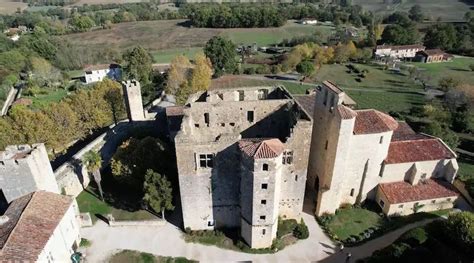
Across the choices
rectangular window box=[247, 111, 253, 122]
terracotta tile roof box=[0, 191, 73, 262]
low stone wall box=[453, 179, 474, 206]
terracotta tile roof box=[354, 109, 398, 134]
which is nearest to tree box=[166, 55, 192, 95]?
rectangular window box=[247, 111, 253, 122]

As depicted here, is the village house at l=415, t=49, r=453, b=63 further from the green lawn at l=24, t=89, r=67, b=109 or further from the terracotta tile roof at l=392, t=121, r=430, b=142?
the green lawn at l=24, t=89, r=67, b=109

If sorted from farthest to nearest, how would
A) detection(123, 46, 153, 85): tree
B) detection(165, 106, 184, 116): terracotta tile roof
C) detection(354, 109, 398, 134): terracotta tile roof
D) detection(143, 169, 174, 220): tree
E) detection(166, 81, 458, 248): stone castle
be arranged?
detection(123, 46, 153, 85): tree
detection(165, 106, 184, 116): terracotta tile roof
detection(354, 109, 398, 134): terracotta tile roof
detection(143, 169, 174, 220): tree
detection(166, 81, 458, 248): stone castle

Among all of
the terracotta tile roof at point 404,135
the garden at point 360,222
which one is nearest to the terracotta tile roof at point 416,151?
the terracotta tile roof at point 404,135

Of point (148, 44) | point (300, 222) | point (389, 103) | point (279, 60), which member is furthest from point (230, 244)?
point (148, 44)

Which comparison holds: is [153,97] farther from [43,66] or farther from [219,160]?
[219,160]

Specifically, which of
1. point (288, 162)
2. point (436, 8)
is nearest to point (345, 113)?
point (288, 162)

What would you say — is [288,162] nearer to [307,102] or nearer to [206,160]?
[206,160]

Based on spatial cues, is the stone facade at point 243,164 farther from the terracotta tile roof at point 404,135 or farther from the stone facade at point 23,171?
the terracotta tile roof at point 404,135
